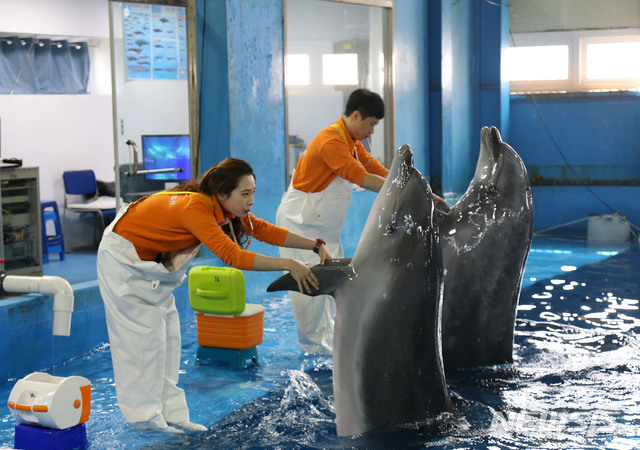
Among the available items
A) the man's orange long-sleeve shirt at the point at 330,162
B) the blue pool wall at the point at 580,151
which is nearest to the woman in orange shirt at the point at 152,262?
the man's orange long-sleeve shirt at the point at 330,162

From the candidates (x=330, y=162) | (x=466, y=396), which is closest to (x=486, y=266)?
(x=466, y=396)

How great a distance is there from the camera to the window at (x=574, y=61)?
13.6 meters

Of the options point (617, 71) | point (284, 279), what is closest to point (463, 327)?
point (284, 279)

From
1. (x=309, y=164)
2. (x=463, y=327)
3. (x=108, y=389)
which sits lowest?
(x=108, y=389)

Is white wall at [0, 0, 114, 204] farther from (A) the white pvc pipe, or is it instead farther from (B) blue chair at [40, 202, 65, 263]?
(A) the white pvc pipe

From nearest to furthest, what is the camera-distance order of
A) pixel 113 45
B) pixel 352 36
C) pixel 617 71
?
pixel 113 45 < pixel 352 36 < pixel 617 71

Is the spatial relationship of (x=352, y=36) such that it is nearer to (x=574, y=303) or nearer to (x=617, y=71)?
(x=574, y=303)

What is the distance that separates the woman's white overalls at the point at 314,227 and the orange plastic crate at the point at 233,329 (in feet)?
1.32

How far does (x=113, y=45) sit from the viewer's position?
24.8 feet

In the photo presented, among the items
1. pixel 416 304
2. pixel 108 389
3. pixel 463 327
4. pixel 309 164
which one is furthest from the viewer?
pixel 309 164

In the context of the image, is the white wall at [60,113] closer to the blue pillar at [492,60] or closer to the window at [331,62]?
the window at [331,62]

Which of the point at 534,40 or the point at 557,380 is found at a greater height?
the point at 534,40

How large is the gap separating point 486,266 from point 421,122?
21.7ft

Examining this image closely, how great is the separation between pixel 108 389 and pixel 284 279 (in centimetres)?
230
